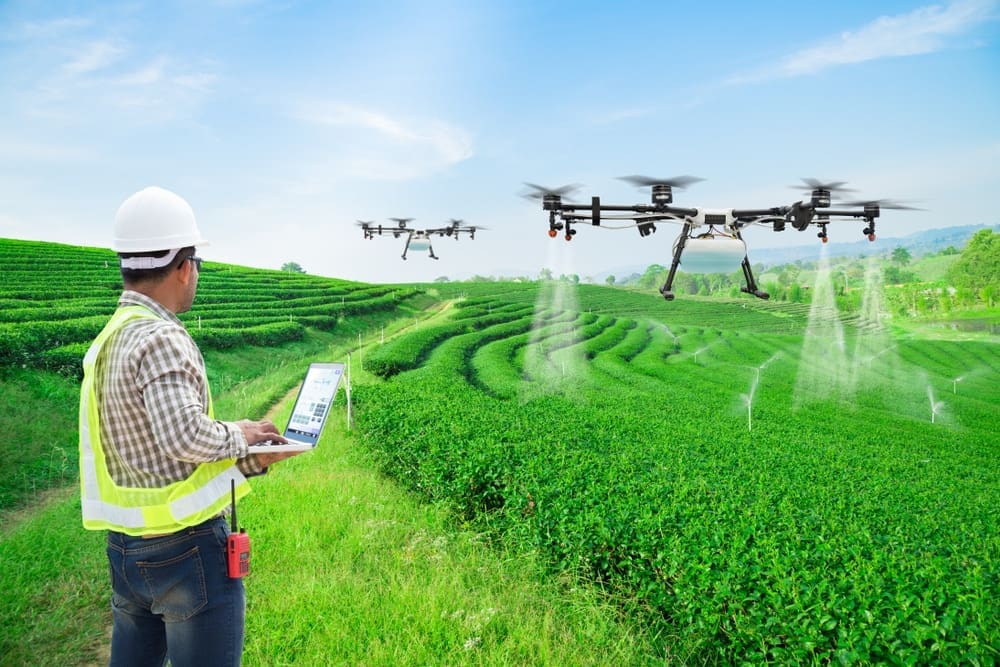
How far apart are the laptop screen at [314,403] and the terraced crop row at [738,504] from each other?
2.80m

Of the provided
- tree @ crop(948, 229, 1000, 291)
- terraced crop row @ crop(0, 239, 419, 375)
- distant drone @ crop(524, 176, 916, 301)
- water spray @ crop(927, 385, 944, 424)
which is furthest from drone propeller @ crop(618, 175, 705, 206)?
tree @ crop(948, 229, 1000, 291)

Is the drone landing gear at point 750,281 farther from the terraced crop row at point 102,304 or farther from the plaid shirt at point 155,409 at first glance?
the terraced crop row at point 102,304

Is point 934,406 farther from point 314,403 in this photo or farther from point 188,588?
point 188,588

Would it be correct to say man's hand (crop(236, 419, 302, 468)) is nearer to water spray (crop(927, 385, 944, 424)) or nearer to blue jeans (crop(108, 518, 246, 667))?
blue jeans (crop(108, 518, 246, 667))

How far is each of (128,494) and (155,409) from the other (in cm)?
41

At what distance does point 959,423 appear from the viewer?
23484mm

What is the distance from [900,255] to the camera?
55.4 metres

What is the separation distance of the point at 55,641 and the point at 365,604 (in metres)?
2.21

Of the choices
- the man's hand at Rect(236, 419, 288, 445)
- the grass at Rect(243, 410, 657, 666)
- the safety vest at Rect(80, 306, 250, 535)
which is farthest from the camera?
the grass at Rect(243, 410, 657, 666)

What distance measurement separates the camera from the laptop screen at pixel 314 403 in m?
3.08

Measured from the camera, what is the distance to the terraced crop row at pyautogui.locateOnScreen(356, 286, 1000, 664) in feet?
12.9

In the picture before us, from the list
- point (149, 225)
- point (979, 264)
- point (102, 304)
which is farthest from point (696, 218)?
point (979, 264)

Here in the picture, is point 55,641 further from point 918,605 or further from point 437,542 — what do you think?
point 918,605

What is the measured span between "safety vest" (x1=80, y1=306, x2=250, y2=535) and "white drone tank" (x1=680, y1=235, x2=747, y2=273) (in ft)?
29.3
